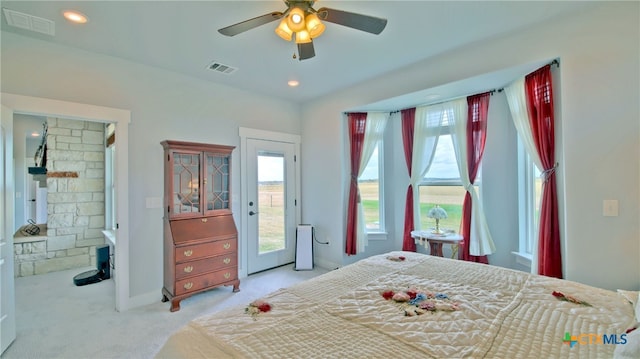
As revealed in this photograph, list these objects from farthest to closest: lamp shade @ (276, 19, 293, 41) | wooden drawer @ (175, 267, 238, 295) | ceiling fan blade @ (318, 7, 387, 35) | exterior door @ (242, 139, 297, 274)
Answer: exterior door @ (242, 139, 297, 274), wooden drawer @ (175, 267, 238, 295), lamp shade @ (276, 19, 293, 41), ceiling fan blade @ (318, 7, 387, 35)

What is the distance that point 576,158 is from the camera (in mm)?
2248

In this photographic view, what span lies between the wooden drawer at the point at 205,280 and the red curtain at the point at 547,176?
10.4 feet

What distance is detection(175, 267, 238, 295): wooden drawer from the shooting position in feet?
9.75

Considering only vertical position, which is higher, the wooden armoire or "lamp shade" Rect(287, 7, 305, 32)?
"lamp shade" Rect(287, 7, 305, 32)

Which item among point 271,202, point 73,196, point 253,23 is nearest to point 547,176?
point 253,23

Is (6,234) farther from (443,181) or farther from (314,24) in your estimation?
(443,181)

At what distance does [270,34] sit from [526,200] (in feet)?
10.5

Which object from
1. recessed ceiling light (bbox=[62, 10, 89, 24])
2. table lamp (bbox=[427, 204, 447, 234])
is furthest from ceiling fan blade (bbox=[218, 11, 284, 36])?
table lamp (bbox=[427, 204, 447, 234])

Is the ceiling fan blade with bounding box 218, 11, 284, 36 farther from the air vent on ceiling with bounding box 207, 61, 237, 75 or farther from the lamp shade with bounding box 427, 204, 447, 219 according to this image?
the lamp shade with bounding box 427, 204, 447, 219

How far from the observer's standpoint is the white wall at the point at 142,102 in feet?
8.30

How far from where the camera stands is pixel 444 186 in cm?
373

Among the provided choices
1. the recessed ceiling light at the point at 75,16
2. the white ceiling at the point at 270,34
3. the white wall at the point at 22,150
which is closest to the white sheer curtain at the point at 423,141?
the white ceiling at the point at 270,34

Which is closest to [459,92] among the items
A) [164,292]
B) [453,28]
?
[453,28]

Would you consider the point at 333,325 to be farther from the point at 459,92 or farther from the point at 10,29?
the point at 10,29
